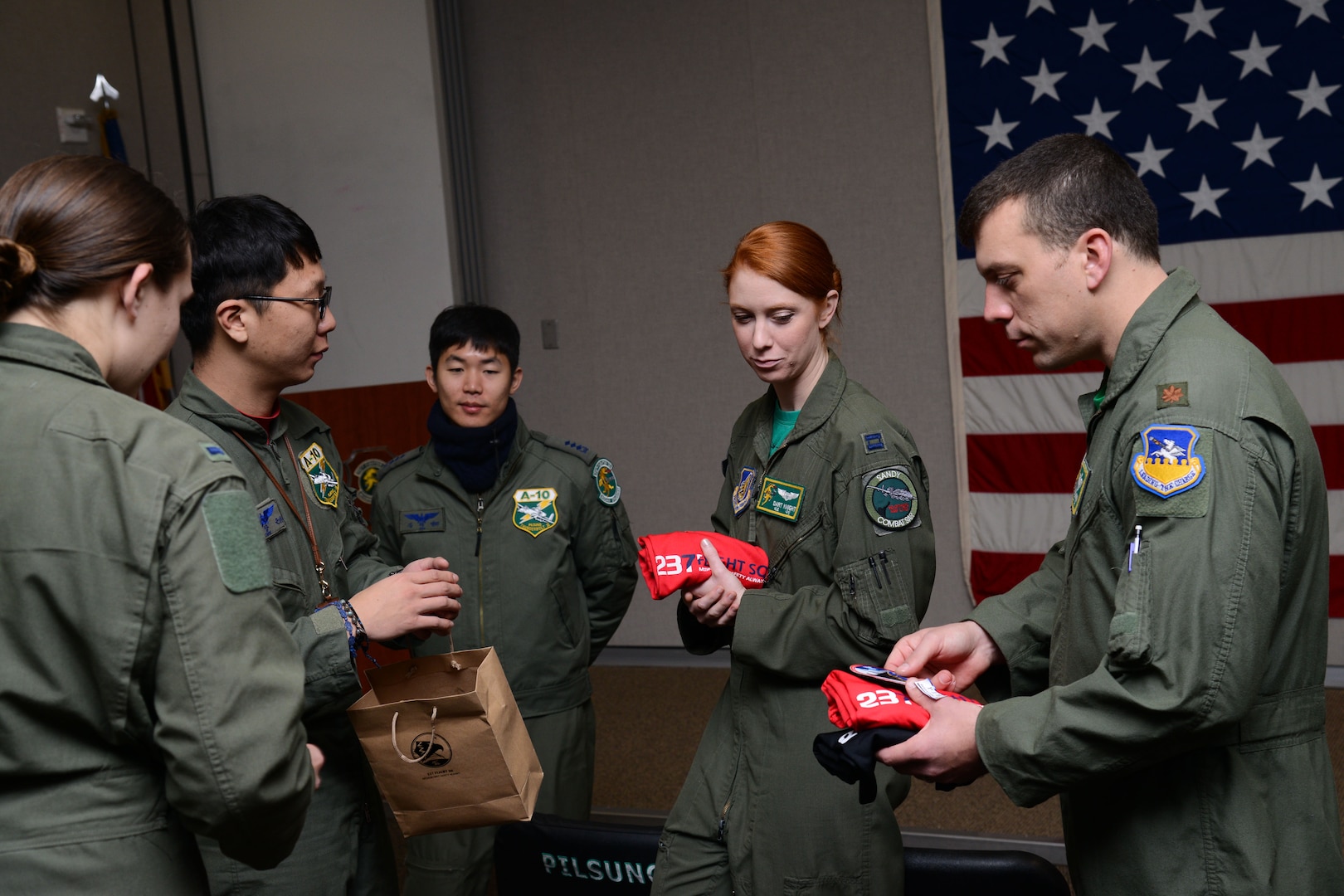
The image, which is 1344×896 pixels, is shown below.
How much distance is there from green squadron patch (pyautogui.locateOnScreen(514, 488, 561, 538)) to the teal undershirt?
29.5 inches

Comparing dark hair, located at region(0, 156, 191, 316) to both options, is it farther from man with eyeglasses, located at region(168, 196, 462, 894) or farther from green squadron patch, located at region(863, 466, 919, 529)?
green squadron patch, located at region(863, 466, 919, 529)

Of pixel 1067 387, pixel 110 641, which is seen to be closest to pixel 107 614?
pixel 110 641

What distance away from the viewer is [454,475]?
2580 millimetres

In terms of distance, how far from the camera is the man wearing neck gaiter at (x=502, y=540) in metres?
2.52

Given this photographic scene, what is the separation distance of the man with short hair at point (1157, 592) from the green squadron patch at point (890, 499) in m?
0.38

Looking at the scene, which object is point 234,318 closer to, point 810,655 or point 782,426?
point 782,426

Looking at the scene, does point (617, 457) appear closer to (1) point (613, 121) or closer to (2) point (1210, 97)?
(1) point (613, 121)

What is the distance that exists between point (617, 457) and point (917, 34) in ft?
7.25

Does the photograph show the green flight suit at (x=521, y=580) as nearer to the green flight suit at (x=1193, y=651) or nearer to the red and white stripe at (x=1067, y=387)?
the green flight suit at (x=1193, y=651)

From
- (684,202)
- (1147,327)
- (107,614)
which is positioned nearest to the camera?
(107,614)

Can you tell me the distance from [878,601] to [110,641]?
44.9 inches

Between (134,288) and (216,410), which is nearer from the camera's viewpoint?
(134,288)

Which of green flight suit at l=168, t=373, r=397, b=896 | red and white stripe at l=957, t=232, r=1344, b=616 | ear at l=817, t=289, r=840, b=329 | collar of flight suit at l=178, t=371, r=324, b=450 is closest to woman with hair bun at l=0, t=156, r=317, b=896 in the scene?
green flight suit at l=168, t=373, r=397, b=896

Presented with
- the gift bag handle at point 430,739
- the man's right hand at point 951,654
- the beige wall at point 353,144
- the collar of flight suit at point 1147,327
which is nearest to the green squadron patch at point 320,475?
the gift bag handle at point 430,739
